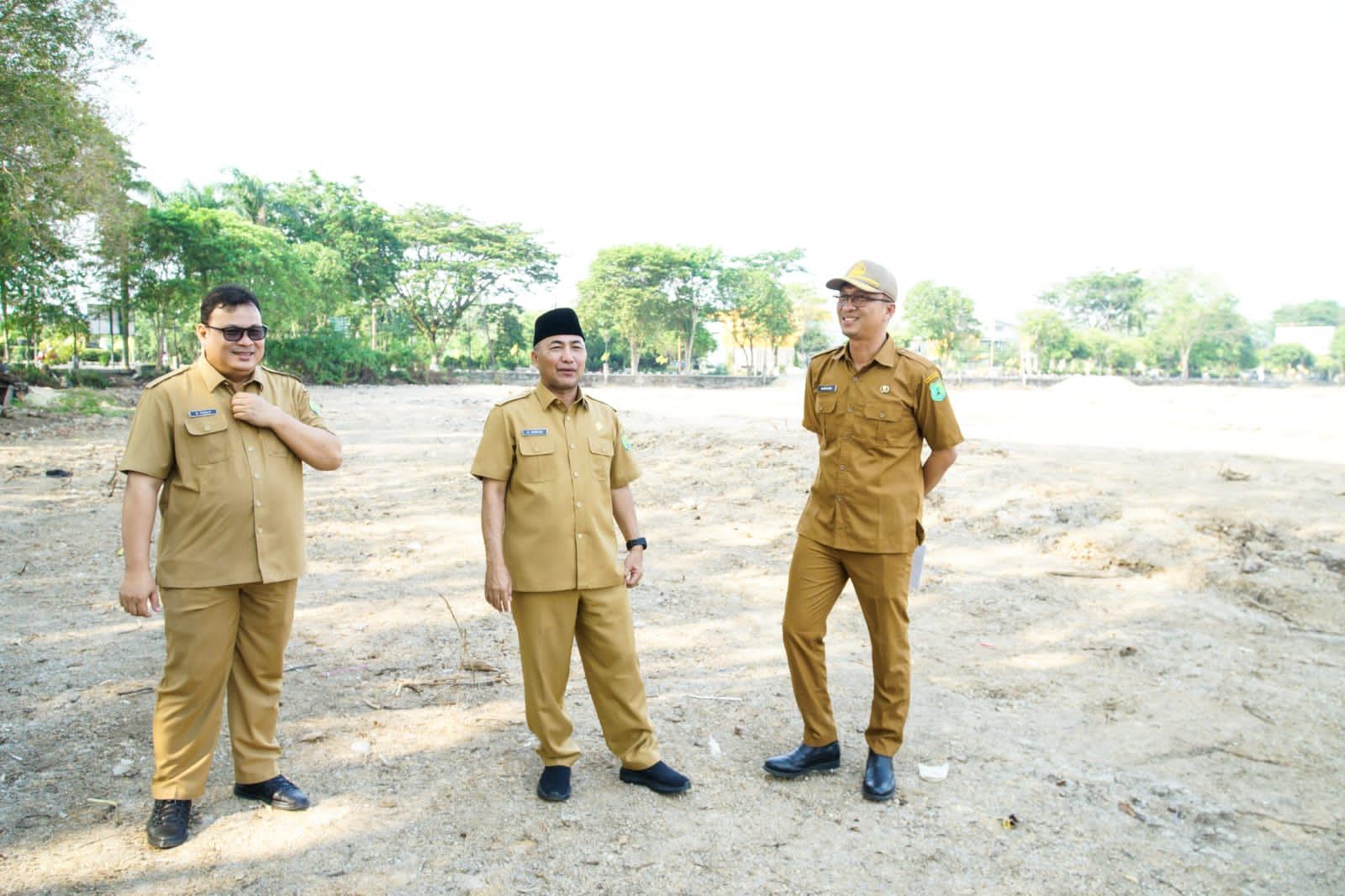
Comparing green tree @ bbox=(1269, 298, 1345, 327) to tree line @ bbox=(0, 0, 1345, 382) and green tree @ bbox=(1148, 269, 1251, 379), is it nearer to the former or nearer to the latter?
tree line @ bbox=(0, 0, 1345, 382)

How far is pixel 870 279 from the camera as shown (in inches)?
128

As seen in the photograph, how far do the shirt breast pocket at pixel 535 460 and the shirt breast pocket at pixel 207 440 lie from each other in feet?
3.18

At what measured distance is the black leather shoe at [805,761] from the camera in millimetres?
3363

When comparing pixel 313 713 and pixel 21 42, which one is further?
pixel 21 42

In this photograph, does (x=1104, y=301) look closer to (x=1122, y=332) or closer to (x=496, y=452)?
(x=1122, y=332)

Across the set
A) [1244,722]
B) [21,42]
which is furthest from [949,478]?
[21,42]

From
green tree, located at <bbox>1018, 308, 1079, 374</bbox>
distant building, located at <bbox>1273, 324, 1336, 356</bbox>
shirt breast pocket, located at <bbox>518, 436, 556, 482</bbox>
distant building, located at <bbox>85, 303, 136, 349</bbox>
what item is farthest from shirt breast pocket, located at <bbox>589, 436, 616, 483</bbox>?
distant building, located at <bbox>1273, 324, 1336, 356</bbox>

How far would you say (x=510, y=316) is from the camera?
48.8 metres

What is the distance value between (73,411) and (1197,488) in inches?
785

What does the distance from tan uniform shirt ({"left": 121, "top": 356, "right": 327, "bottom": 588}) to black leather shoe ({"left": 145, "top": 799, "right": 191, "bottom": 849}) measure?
734 mm

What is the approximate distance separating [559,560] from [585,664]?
47cm

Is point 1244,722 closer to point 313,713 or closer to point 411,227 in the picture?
point 313,713

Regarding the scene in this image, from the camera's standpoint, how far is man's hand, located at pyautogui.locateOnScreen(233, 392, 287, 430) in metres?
2.81

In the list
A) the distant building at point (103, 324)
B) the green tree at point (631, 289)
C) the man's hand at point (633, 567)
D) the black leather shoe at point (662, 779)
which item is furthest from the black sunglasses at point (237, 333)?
the green tree at point (631, 289)
